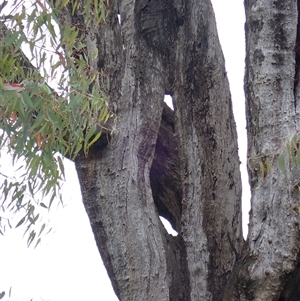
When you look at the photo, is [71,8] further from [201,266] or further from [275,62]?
→ [201,266]

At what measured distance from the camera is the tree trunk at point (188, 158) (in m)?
3.17

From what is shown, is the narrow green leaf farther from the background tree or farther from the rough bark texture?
the rough bark texture

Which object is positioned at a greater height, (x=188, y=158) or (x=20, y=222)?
(x=188, y=158)

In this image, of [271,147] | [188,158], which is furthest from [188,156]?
[271,147]

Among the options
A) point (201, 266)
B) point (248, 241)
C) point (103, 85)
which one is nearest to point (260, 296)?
point (248, 241)

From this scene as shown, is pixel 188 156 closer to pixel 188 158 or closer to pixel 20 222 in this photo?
pixel 188 158

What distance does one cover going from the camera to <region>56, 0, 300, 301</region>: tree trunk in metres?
3.17

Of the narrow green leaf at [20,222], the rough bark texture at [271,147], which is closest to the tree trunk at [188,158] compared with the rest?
the rough bark texture at [271,147]

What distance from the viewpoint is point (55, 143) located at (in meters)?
3.17

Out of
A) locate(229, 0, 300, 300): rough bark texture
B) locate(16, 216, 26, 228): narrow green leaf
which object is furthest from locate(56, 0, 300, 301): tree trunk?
locate(16, 216, 26, 228): narrow green leaf

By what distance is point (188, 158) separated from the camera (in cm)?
369

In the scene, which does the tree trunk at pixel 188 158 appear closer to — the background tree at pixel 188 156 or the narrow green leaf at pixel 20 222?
the background tree at pixel 188 156

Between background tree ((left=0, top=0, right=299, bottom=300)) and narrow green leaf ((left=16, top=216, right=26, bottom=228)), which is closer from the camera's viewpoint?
background tree ((left=0, top=0, right=299, bottom=300))

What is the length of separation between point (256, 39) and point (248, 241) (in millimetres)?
852
